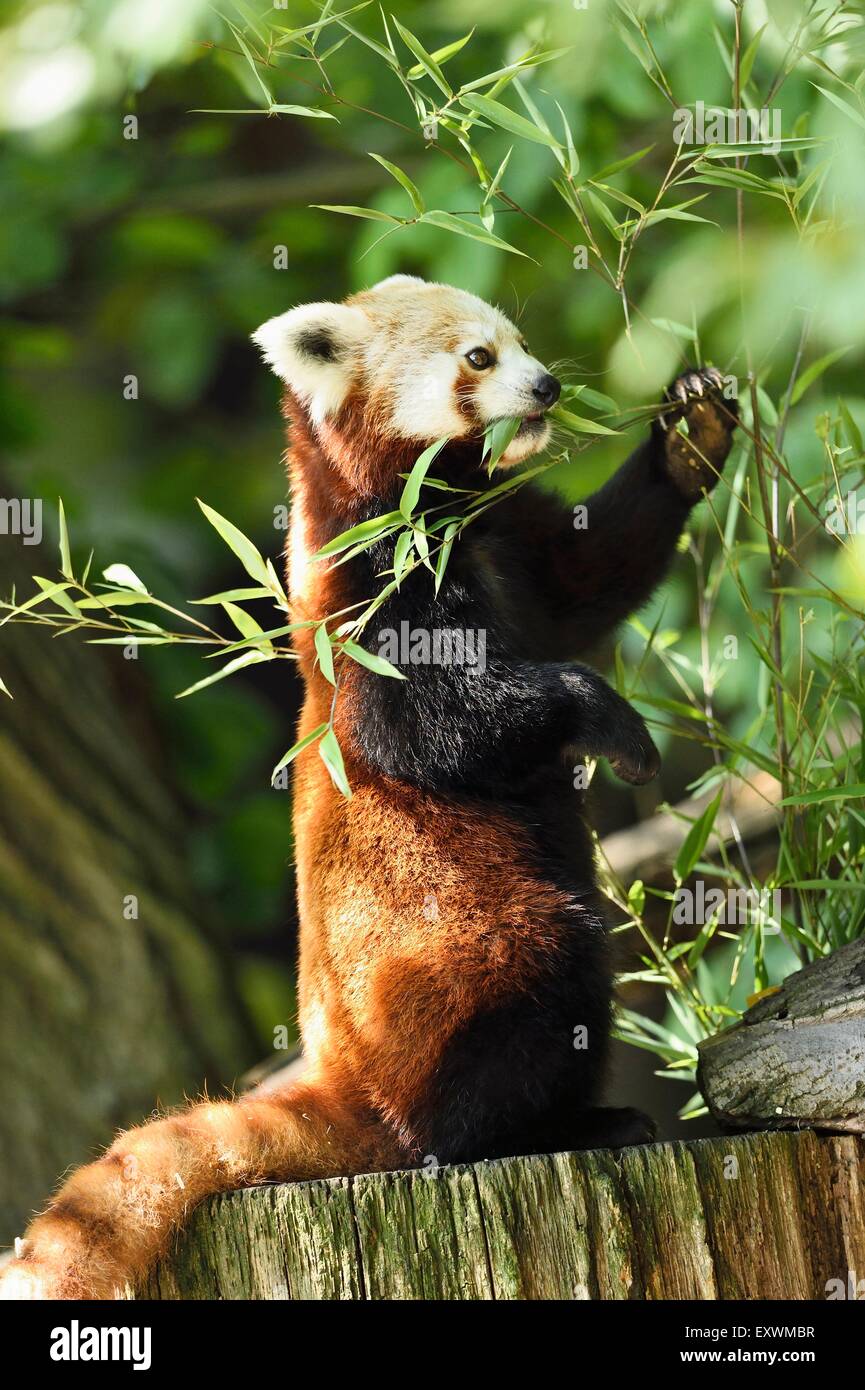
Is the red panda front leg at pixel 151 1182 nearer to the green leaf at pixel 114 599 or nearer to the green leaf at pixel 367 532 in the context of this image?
the green leaf at pixel 114 599

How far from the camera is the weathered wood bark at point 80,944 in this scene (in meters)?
4.29

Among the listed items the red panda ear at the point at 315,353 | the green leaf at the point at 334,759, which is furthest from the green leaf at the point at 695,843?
the red panda ear at the point at 315,353

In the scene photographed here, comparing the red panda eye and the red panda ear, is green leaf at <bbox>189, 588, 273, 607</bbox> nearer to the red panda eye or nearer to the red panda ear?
the red panda ear

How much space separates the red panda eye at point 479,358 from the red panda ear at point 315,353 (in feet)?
0.82

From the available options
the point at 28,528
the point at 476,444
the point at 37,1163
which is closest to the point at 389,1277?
the point at 476,444

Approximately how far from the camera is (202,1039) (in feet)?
15.3

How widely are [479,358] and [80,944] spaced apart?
2.51m

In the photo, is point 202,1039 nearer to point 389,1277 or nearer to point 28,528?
point 28,528

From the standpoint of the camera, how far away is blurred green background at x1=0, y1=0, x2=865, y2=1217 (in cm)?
336

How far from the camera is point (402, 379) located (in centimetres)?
304

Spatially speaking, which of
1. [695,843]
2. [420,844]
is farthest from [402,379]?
[695,843]

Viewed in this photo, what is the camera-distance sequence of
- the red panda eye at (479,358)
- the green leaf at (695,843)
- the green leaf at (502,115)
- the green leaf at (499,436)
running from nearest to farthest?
the green leaf at (502,115) < the green leaf at (499,436) < the green leaf at (695,843) < the red panda eye at (479,358)

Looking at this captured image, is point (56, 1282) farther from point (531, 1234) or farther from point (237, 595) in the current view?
point (237, 595)

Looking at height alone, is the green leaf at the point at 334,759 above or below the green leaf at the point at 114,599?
below
